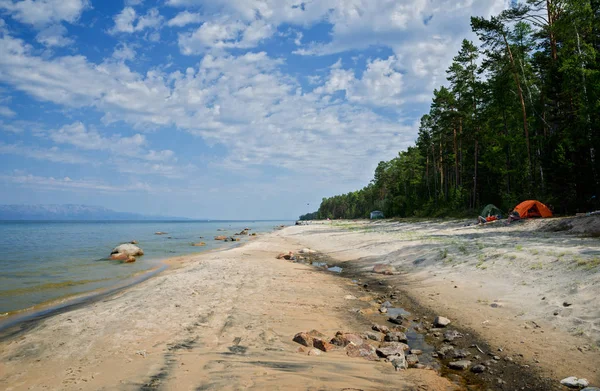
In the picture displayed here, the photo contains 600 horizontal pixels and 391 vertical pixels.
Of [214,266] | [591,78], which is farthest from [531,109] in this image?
[214,266]

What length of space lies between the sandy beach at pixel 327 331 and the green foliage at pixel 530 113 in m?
14.6

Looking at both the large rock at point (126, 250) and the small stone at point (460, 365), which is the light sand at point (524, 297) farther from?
the large rock at point (126, 250)

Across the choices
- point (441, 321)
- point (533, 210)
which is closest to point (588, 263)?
point (441, 321)

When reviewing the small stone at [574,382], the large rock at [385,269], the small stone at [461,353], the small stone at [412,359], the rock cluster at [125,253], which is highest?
the small stone at [574,382]

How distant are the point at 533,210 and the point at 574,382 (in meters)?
23.3

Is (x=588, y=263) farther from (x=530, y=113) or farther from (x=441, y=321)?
(x=530, y=113)

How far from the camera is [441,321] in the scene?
7.26 meters

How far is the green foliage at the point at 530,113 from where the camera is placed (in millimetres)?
22016

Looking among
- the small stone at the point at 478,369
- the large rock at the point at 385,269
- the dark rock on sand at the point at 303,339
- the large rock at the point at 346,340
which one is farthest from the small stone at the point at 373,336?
the large rock at the point at 385,269

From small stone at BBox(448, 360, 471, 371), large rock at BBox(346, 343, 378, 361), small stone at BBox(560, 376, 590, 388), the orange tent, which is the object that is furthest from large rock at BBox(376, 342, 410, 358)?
the orange tent

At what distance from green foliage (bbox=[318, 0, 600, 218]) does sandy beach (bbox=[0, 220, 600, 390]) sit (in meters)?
14.6

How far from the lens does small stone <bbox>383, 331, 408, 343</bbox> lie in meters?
6.49

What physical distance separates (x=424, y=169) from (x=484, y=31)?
45.9 m

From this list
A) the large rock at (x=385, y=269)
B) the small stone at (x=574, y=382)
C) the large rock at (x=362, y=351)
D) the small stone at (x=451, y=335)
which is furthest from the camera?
the large rock at (x=385, y=269)
